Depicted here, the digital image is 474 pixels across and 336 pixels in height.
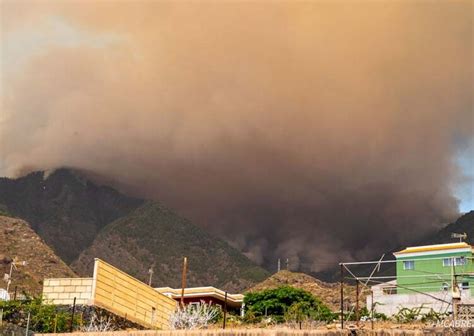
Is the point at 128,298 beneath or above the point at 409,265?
beneath

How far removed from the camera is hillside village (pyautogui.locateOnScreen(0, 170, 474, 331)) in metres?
29.9

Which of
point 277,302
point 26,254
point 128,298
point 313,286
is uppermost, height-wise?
point 26,254

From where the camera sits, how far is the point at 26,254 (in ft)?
271

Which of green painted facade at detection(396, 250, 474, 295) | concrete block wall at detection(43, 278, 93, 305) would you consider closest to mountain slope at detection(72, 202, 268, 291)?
green painted facade at detection(396, 250, 474, 295)

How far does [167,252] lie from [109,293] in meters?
143

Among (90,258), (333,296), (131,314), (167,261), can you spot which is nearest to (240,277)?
(167,261)

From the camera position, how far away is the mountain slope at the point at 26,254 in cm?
7544

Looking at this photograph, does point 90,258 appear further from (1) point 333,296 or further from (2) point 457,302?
(2) point 457,302

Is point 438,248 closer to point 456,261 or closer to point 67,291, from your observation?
point 456,261

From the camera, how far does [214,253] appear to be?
18212 cm

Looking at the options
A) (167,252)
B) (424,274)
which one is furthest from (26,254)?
(167,252)

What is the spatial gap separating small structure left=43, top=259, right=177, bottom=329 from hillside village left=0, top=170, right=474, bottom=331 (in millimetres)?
49

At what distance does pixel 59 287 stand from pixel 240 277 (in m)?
132

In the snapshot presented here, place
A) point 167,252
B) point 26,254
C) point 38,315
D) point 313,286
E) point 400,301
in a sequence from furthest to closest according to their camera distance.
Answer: point 167,252, point 26,254, point 313,286, point 400,301, point 38,315
